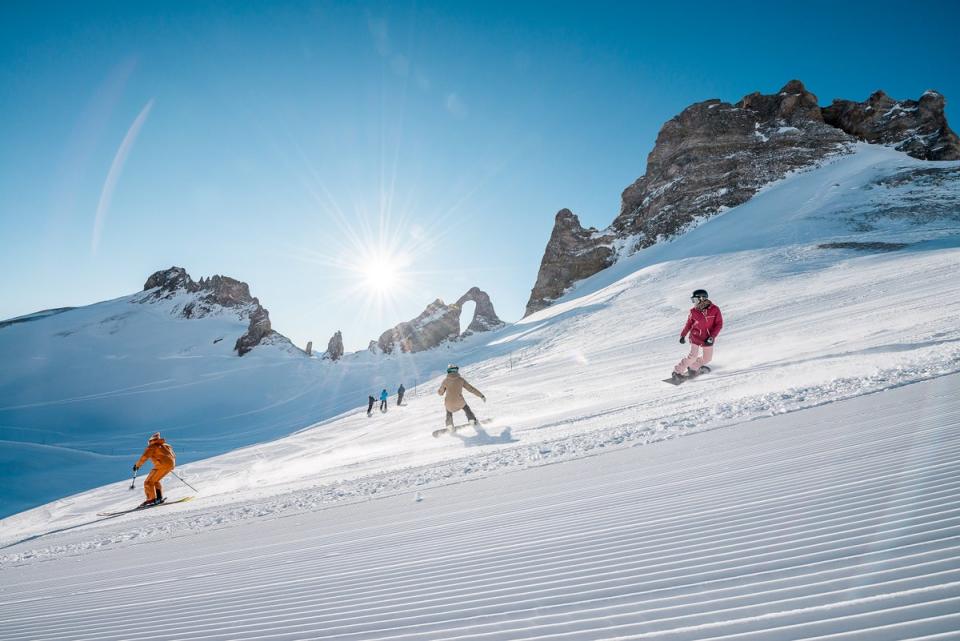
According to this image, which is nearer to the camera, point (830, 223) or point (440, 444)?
point (440, 444)

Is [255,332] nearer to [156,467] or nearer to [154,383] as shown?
[154,383]

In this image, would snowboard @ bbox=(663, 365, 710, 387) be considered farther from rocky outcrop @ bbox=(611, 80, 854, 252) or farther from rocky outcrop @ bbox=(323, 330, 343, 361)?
rocky outcrop @ bbox=(323, 330, 343, 361)

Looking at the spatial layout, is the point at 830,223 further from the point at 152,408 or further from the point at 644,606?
the point at 152,408

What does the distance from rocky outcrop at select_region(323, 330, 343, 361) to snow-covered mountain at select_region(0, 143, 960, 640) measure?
62.9 m

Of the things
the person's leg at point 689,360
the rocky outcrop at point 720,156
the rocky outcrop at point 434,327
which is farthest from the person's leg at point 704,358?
the rocky outcrop at point 434,327

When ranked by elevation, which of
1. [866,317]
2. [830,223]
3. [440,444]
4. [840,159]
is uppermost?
[840,159]

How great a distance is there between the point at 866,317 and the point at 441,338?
74.1m

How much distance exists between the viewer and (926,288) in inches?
541

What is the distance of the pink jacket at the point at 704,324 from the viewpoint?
1120cm

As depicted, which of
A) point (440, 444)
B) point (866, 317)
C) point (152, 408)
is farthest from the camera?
point (152, 408)

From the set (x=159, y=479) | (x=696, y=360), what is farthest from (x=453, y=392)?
(x=159, y=479)

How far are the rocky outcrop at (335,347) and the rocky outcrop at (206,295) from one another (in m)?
10.2

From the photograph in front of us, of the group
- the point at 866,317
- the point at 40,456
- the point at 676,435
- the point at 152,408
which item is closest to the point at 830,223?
the point at 866,317

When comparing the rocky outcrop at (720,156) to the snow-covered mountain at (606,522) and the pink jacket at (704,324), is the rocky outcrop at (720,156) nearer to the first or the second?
the snow-covered mountain at (606,522)
